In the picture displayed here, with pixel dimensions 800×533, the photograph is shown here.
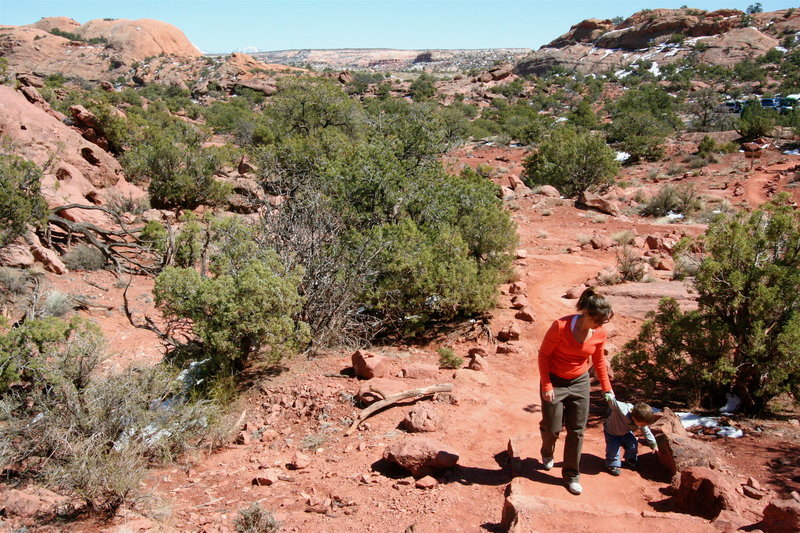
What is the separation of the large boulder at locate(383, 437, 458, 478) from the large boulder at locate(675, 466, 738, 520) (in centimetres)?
169

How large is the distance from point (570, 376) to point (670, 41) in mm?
81400

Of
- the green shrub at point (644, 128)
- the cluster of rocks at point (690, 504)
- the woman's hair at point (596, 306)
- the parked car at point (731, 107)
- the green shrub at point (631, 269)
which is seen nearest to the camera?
the cluster of rocks at point (690, 504)

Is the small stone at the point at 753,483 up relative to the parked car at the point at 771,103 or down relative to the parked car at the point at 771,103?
down

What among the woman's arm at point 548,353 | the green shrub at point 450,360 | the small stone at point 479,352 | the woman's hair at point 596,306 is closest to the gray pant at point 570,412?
the woman's arm at point 548,353

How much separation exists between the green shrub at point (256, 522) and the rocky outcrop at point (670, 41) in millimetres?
71657

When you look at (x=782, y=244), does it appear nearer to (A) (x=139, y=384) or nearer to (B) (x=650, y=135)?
(A) (x=139, y=384)

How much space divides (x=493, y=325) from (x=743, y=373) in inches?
157

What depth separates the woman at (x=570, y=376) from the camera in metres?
3.80

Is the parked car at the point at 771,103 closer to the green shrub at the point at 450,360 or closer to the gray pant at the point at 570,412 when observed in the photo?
the green shrub at the point at 450,360

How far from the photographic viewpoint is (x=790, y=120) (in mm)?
31500

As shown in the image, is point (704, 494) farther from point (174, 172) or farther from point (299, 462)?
point (174, 172)

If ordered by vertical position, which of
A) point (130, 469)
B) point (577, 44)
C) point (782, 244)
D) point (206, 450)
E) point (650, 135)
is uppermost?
point (577, 44)

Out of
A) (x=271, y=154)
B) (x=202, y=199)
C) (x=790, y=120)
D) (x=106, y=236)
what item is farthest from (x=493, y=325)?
(x=790, y=120)

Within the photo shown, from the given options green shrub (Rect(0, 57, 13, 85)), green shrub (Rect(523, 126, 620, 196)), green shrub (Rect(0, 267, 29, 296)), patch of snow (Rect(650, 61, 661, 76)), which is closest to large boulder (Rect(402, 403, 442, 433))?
green shrub (Rect(0, 267, 29, 296))
